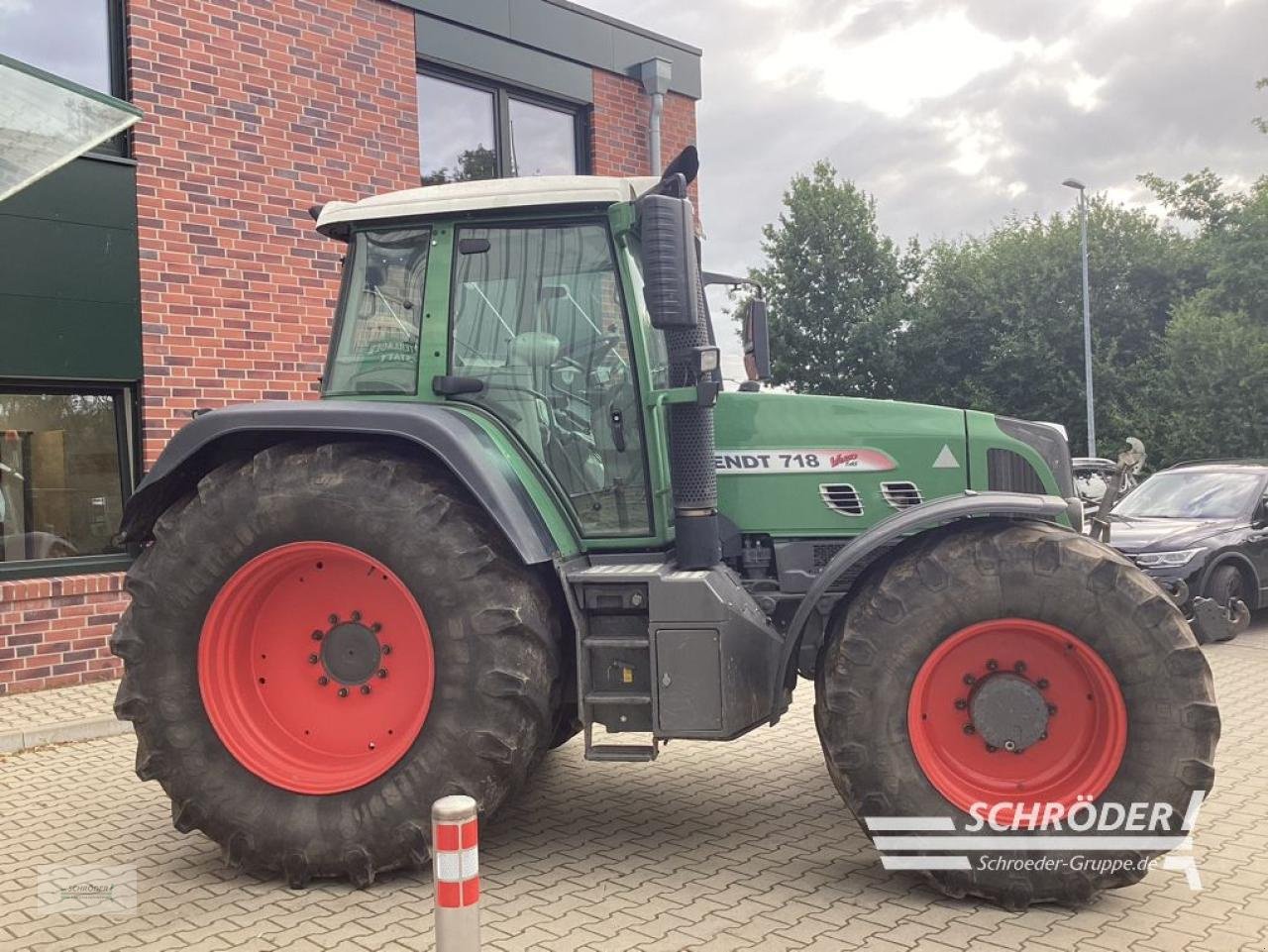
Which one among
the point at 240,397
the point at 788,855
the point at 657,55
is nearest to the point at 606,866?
the point at 788,855

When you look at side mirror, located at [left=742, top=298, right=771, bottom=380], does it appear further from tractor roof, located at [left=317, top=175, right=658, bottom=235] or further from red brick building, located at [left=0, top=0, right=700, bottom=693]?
red brick building, located at [left=0, top=0, right=700, bottom=693]

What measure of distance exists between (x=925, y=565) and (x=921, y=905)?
47.1 inches

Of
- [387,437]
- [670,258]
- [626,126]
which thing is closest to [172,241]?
[387,437]

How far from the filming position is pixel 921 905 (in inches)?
149

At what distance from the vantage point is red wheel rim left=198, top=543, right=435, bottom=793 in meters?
4.22

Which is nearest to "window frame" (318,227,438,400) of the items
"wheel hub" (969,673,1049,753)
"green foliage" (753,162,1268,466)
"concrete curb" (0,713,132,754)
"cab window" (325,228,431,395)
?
"cab window" (325,228,431,395)

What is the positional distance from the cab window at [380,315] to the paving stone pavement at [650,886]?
2.04 m

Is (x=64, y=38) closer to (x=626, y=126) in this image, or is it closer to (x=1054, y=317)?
(x=626, y=126)

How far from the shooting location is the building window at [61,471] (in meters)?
7.95

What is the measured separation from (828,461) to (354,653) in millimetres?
2102

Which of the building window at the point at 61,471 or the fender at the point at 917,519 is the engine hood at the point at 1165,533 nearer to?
the fender at the point at 917,519

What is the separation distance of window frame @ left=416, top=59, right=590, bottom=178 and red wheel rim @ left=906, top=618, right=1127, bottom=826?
8.01 meters

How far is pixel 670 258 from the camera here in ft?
12.6

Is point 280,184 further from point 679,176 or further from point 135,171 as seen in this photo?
point 679,176
